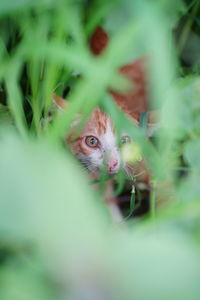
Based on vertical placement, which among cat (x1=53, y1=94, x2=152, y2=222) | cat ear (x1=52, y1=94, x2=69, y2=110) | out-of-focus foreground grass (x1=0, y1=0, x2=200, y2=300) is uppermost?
cat ear (x1=52, y1=94, x2=69, y2=110)

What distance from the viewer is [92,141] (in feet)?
4.54

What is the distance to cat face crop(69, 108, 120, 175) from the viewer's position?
135 centimetres

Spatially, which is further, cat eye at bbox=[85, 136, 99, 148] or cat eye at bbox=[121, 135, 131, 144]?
cat eye at bbox=[85, 136, 99, 148]

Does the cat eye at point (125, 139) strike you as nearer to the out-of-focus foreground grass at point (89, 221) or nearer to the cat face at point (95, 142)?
the cat face at point (95, 142)

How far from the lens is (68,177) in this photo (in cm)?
44

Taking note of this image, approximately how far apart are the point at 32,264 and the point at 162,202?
39 centimetres

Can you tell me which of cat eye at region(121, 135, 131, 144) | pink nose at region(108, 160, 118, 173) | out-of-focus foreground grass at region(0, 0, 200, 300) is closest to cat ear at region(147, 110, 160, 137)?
cat eye at region(121, 135, 131, 144)

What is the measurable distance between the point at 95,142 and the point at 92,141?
11 mm

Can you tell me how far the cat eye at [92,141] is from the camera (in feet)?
4.54

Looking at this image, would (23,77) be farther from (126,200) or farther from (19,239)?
(19,239)

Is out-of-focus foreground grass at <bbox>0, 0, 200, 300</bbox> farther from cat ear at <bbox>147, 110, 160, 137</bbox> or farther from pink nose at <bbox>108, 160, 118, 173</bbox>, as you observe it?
pink nose at <bbox>108, 160, 118, 173</bbox>

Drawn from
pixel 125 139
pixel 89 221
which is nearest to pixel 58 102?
pixel 125 139

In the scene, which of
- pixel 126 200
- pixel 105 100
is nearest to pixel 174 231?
pixel 105 100

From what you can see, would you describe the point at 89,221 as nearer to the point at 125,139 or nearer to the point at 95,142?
the point at 125,139
